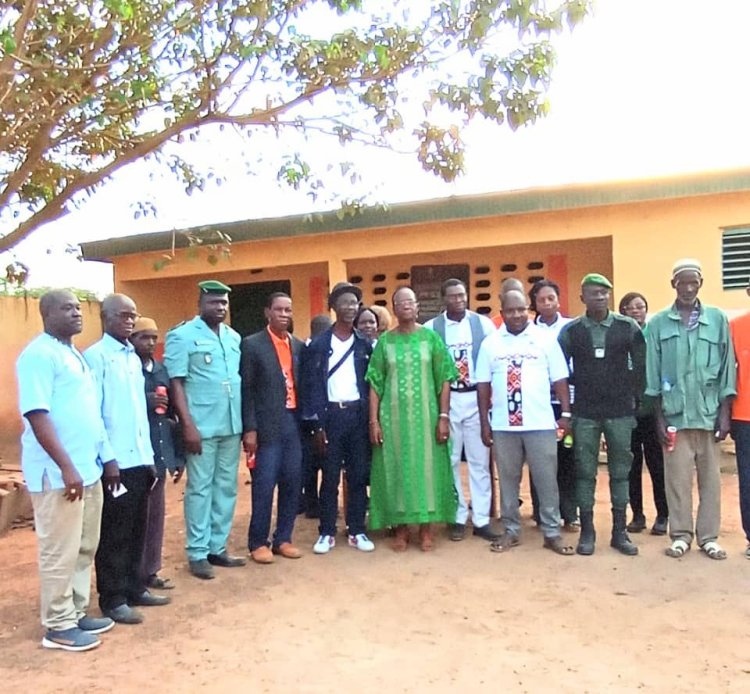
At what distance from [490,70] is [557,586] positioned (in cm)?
390

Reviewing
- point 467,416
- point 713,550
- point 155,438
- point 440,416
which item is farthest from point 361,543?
point 713,550

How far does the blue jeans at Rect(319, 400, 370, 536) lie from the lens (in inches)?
221

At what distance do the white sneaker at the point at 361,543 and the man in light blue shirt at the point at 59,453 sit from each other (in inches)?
81.4

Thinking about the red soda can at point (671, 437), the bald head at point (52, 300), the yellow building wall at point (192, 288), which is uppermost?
the yellow building wall at point (192, 288)

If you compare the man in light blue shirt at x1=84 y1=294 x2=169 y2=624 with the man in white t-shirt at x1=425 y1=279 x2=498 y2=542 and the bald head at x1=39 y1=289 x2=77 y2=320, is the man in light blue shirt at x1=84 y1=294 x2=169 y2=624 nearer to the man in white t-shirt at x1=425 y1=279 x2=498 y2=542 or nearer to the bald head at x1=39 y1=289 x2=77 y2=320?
the bald head at x1=39 y1=289 x2=77 y2=320

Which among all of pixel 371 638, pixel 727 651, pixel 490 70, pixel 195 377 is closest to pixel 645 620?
pixel 727 651

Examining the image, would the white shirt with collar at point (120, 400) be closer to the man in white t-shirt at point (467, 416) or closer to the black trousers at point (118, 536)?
the black trousers at point (118, 536)

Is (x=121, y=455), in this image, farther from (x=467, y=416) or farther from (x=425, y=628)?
(x=467, y=416)

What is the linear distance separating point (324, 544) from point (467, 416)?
4.57 ft

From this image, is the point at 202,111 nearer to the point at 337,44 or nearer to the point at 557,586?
the point at 337,44

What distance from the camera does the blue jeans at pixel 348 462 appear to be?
221 inches

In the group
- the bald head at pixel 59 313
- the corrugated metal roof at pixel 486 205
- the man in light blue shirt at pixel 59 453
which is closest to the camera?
the man in light blue shirt at pixel 59 453

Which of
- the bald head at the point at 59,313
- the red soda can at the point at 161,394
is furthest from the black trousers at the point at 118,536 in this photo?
the bald head at the point at 59,313

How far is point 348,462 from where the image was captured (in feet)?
18.7
